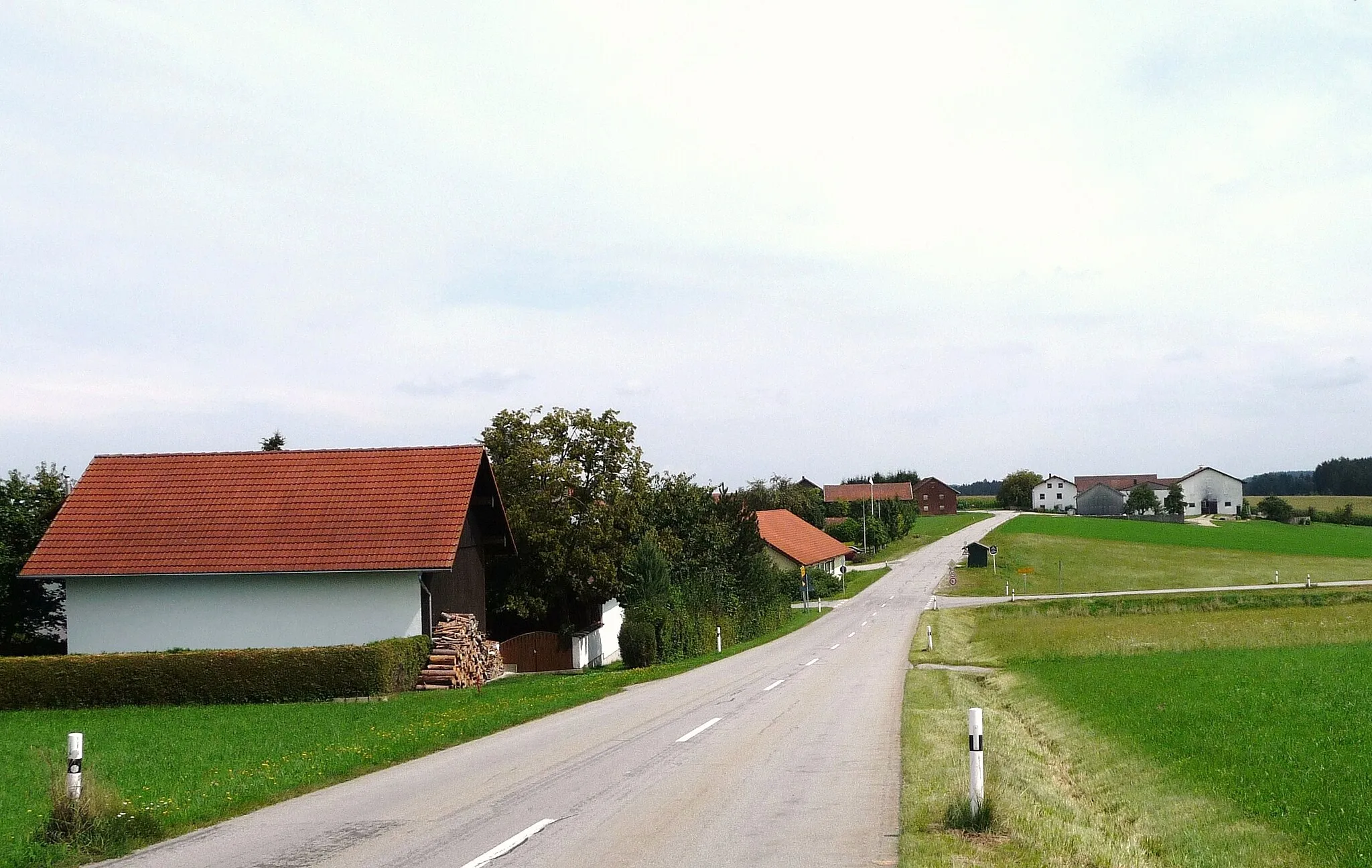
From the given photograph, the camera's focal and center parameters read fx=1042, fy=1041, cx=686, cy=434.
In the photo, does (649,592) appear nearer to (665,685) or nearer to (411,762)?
(665,685)

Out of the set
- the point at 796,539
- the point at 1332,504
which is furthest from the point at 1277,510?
the point at 796,539

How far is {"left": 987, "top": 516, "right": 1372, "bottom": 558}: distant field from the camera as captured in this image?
318 ft

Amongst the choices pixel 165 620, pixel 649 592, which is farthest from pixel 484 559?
pixel 165 620

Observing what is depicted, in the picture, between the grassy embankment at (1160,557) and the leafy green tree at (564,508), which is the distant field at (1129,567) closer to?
the grassy embankment at (1160,557)

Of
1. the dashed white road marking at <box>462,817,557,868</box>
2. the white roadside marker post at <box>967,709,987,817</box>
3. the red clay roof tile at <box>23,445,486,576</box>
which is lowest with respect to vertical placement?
the dashed white road marking at <box>462,817,557,868</box>

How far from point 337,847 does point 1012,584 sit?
2828 inches

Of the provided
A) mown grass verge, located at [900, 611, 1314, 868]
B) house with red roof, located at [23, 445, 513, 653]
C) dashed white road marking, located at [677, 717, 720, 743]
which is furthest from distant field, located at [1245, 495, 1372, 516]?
dashed white road marking, located at [677, 717, 720, 743]

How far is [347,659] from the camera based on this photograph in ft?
84.8

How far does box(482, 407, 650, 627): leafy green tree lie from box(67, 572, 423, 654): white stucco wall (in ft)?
27.4

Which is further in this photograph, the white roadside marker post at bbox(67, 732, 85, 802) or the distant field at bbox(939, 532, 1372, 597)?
the distant field at bbox(939, 532, 1372, 597)

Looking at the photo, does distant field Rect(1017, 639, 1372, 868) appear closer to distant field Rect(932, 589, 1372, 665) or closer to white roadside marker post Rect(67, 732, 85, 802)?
distant field Rect(932, 589, 1372, 665)

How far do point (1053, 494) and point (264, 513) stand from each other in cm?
17608

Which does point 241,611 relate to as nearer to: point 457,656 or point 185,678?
point 185,678

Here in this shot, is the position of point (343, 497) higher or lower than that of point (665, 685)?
higher
